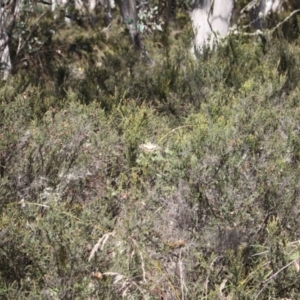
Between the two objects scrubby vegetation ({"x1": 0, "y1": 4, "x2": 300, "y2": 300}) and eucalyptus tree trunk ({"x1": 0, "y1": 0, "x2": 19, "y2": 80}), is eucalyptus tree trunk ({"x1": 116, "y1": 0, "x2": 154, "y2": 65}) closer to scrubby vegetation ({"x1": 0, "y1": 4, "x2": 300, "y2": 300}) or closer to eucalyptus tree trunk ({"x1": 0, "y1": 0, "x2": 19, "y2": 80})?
eucalyptus tree trunk ({"x1": 0, "y1": 0, "x2": 19, "y2": 80})

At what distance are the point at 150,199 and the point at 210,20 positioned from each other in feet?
12.6

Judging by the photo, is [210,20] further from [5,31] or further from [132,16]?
[5,31]

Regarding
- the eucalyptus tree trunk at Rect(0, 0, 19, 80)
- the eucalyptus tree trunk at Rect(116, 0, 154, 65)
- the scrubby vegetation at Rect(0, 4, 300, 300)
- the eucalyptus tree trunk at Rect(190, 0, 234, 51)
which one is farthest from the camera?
the eucalyptus tree trunk at Rect(116, 0, 154, 65)

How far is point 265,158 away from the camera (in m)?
3.32

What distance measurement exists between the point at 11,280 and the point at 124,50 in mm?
4407

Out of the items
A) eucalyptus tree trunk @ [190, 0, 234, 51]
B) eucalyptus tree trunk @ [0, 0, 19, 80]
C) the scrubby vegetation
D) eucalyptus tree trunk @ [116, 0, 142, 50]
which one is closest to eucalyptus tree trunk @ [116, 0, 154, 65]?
eucalyptus tree trunk @ [116, 0, 142, 50]

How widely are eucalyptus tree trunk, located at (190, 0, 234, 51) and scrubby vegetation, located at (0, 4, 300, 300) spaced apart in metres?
1.67

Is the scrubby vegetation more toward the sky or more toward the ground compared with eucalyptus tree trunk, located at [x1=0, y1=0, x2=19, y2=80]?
more toward the ground

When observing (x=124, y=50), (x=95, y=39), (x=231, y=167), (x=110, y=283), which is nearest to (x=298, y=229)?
(x=231, y=167)

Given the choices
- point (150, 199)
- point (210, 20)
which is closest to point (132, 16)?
point (210, 20)

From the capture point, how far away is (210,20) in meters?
6.60

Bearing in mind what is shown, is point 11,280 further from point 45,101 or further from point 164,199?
point 45,101

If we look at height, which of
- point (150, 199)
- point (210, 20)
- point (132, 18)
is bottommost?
point (150, 199)

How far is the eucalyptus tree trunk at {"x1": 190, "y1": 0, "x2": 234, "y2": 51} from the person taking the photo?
6383 mm
